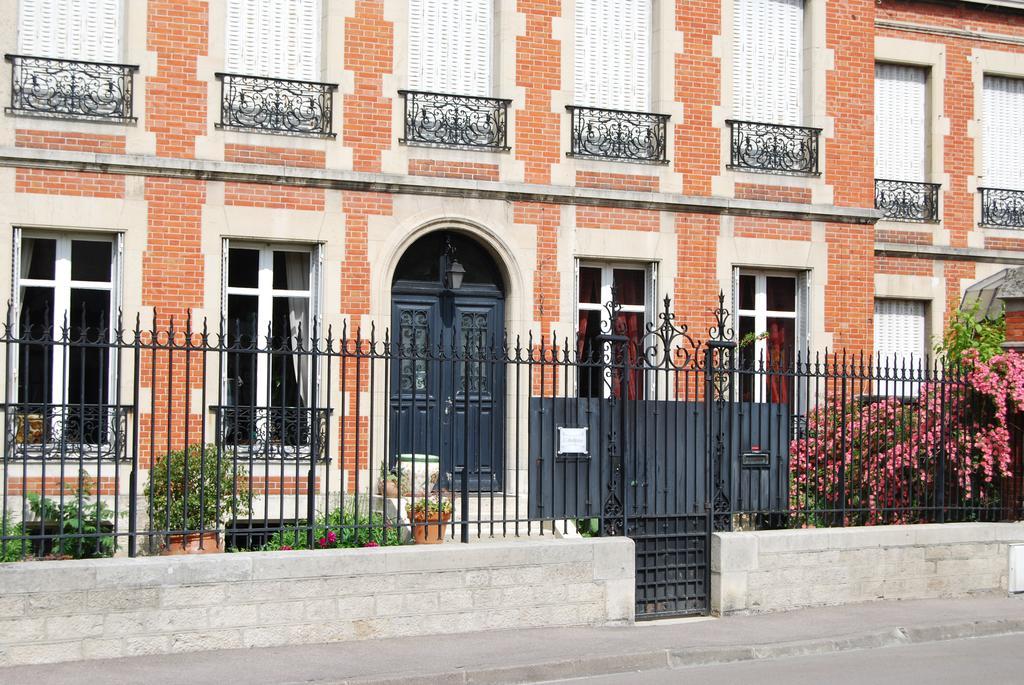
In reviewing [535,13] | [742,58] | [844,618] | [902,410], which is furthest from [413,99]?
[844,618]

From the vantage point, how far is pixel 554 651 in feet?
33.4

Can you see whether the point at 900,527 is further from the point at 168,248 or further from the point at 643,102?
the point at 168,248

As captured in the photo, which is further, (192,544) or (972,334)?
(972,334)

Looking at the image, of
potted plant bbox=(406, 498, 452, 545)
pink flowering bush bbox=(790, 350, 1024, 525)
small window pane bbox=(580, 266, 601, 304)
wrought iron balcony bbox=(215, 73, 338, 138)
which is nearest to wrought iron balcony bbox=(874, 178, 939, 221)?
small window pane bbox=(580, 266, 601, 304)

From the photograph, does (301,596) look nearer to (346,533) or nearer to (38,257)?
(346,533)

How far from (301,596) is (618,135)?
8527 millimetres

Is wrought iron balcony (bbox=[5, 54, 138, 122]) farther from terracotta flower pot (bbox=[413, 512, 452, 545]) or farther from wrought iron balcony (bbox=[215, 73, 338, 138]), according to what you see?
terracotta flower pot (bbox=[413, 512, 452, 545])

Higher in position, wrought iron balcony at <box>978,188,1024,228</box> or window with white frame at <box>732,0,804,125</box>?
window with white frame at <box>732,0,804,125</box>

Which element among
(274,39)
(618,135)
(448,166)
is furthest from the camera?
(618,135)

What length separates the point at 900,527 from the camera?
1318 centimetres

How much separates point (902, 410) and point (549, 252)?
15.3ft

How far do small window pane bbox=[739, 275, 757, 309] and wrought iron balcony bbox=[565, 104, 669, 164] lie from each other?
1.86 meters

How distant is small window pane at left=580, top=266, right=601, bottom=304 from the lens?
17.1 m

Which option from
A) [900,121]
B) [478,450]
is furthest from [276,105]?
[900,121]
